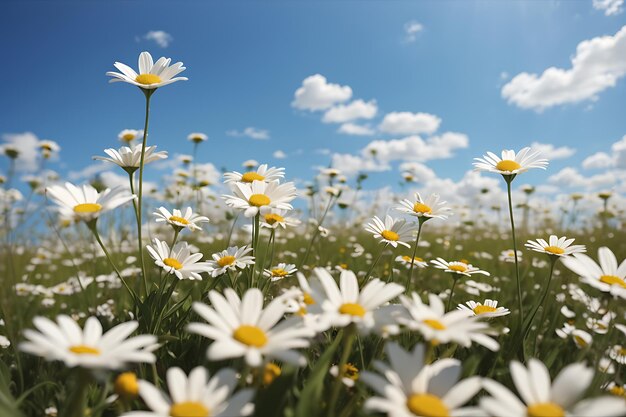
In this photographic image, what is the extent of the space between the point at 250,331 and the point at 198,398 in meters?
0.17

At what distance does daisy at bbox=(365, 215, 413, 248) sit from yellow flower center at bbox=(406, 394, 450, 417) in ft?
3.34

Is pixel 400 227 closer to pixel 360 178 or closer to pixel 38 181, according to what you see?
pixel 360 178

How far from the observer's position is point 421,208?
71.6 inches

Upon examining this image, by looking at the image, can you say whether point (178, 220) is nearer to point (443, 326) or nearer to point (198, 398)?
point (198, 398)

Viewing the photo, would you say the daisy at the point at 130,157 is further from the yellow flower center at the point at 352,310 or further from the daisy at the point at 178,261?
the yellow flower center at the point at 352,310

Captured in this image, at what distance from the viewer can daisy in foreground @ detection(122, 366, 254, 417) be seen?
818 mm

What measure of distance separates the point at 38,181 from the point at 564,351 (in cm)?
596

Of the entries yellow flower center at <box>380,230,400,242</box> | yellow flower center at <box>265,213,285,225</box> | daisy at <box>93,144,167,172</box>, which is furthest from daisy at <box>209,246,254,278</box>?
yellow flower center at <box>380,230,400,242</box>

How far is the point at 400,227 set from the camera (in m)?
1.94

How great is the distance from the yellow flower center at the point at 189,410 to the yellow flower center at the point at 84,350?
0.20 meters

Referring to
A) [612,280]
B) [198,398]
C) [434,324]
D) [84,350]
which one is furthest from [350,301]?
[612,280]

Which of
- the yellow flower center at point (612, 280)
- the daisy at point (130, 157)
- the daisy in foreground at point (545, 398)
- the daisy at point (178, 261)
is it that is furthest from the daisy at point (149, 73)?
the yellow flower center at point (612, 280)

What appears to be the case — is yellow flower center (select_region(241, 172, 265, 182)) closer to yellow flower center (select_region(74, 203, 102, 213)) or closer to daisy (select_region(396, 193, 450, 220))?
daisy (select_region(396, 193, 450, 220))

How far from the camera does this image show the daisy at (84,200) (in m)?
1.12
